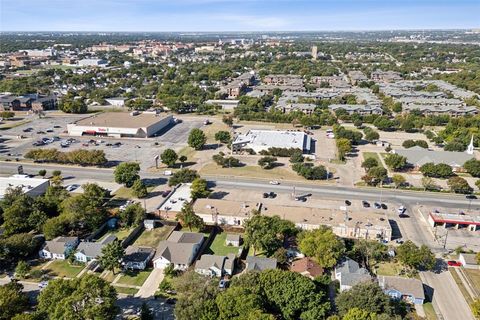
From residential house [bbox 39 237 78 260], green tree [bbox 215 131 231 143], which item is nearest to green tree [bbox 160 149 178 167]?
green tree [bbox 215 131 231 143]

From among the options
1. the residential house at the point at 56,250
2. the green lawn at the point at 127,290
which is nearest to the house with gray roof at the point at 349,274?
the green lawn at the point at 127,290

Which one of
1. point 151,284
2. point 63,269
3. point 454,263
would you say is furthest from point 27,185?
point 454,263

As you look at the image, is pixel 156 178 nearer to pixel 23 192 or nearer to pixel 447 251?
pixel 23 192

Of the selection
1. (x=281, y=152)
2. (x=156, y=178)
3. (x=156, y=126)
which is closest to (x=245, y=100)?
(x=156, y=126)

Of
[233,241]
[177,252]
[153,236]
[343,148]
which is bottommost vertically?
[153,236]

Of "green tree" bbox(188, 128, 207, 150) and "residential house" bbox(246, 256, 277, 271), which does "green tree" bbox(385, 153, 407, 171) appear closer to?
"green tree" bbox(188, 128, 207, 150)

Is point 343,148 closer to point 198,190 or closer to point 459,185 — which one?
point 459,185

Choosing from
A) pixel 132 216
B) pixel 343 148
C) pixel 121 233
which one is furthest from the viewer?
pixel 343 148
